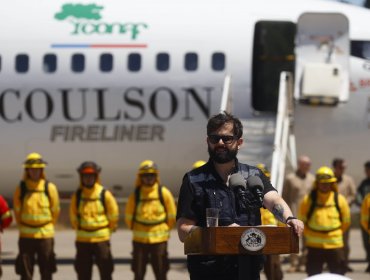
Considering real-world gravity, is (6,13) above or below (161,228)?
above

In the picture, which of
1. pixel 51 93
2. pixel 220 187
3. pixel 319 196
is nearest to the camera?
pixel 220 187

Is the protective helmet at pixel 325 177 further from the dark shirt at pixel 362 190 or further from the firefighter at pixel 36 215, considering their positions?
the dark shirt at pixel 362 190

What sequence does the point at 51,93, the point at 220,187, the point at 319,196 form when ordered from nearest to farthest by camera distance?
the point at 220,187 → the point at 319,196 → the point at 51,93

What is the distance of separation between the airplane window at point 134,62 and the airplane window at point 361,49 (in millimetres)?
3856

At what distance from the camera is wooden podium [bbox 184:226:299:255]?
7.50 m

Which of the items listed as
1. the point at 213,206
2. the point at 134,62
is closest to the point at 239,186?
the point at 213,206

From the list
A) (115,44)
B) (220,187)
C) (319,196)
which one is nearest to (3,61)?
(115,44)

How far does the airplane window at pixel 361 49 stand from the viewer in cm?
2305

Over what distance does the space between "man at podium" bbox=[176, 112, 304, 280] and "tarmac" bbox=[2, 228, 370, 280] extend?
12.7m

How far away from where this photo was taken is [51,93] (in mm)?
22906

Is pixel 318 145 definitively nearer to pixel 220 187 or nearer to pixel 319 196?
pixel 319 196

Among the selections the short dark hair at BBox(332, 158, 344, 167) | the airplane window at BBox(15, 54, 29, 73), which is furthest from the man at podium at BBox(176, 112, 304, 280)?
the airplane window at BBox(15, 54, 29, 73)

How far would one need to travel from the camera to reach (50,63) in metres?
23.1

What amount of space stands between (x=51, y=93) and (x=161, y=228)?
496 centimetres
